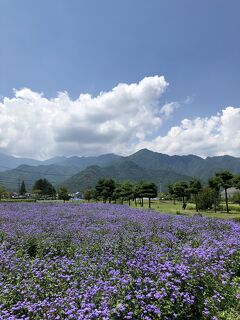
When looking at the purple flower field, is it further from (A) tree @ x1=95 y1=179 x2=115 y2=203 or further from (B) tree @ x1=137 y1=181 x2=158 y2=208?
(A) tree @ x1=95 y1=179 x2=115 y2=203

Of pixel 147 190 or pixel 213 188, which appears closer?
pixel 147 190

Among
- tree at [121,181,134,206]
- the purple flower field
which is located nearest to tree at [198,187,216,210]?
tree at [121,181,134,206]

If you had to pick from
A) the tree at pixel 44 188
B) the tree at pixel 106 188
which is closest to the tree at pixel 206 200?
the tree at pixel 106 188

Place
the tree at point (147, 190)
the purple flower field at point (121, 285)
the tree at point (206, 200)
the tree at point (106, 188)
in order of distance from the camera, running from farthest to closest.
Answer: the tree at point (106, 188) < the tree at point (206, 200) < the tree at point (147, 190) < the purple flower field at point (121, 285)

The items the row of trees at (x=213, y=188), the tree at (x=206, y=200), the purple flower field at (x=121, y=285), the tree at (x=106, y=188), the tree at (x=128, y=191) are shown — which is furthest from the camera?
the tree at (x=106, y=188)

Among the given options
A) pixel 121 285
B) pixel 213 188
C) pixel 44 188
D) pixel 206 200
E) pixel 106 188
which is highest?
pixel 44 188

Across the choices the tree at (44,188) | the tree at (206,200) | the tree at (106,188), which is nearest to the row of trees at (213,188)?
the tree at (206,200)

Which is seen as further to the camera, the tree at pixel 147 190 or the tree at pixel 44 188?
the tree at pixel 44 188

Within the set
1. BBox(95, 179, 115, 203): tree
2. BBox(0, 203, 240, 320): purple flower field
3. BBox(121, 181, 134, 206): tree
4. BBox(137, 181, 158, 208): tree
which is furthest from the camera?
BBox(95, 179, 115, 203): tree

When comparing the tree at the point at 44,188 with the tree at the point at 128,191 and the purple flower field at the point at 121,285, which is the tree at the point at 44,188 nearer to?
the tree at the point at 128,191

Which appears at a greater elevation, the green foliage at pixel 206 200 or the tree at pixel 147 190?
the tree at pixel 147 190

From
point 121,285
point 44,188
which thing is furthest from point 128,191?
point 44,188

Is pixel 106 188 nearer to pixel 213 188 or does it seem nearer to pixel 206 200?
pixel 206 200

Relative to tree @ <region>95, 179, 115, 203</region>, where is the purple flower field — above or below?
below
